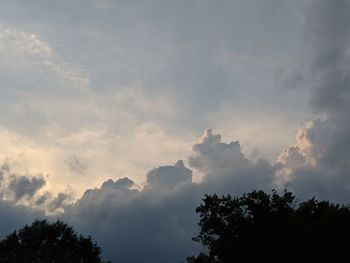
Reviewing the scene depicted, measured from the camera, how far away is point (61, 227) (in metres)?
89.6

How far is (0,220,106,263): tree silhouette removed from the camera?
83.4 m

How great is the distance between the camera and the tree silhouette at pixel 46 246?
83.4m

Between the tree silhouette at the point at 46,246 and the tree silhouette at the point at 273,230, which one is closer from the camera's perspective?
the tree silhouette at the point at 273,230

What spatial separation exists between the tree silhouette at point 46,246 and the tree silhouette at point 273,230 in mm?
23096

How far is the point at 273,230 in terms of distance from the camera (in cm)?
6569

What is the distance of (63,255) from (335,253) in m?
50.4

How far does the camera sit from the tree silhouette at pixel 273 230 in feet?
186

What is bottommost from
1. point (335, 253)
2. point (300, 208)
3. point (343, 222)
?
point (335, 253)

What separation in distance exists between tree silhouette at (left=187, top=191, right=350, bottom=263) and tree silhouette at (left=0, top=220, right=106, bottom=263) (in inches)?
909

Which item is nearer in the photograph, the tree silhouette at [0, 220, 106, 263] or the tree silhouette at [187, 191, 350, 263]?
the tree silhouette at [187, 191, 350, 263]

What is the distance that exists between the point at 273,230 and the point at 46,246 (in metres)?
42.4

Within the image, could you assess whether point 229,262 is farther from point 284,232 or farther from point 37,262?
point 37,262

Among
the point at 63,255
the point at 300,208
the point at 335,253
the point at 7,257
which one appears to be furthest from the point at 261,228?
the point at 7,257

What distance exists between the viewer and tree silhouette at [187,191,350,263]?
2228 inches
